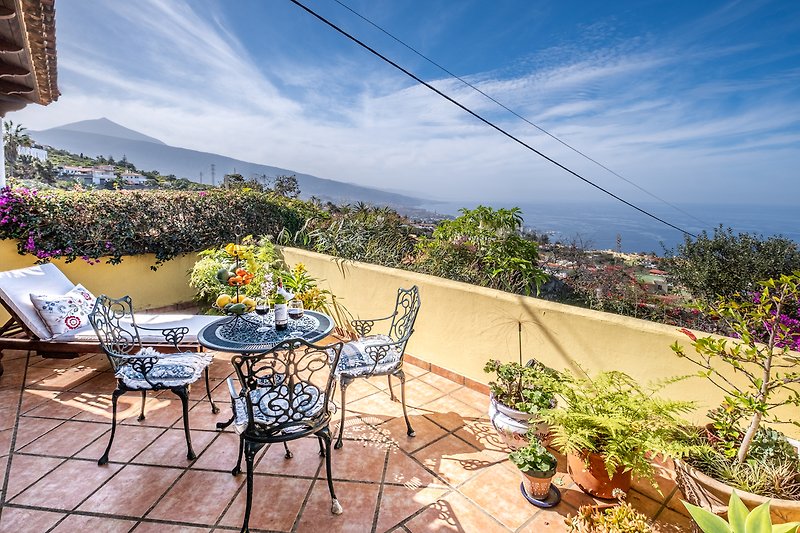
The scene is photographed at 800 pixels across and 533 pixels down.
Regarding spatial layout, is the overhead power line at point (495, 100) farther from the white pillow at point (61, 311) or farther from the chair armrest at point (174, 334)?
the white pillow at point (61, 311)

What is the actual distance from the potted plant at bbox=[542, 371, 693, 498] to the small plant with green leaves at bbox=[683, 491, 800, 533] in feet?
1.92

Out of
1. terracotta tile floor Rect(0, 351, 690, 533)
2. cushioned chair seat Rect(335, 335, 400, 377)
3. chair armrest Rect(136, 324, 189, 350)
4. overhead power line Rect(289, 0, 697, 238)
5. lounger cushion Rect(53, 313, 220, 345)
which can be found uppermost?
overhead power line Rect(289, 0, 697, 238)

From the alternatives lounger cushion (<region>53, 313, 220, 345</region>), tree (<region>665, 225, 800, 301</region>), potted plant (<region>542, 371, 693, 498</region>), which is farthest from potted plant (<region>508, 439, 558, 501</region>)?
tree (<region>665, 225, 800, 301</region>)

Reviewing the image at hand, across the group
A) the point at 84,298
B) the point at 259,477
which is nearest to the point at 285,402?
the point at 259,477

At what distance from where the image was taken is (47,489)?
1995 mm

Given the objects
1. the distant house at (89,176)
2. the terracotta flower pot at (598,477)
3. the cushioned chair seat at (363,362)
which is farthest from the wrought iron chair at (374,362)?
the distant house at (89,176)

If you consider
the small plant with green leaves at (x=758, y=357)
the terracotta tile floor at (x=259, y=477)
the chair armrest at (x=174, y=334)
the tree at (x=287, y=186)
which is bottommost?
the terracotta tile floor at (x=259, y=477)

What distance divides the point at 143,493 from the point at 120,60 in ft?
38.3

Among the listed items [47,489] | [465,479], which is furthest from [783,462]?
[47,489]

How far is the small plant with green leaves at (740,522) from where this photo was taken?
1.09 meters

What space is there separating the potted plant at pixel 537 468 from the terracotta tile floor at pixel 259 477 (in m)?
0.09

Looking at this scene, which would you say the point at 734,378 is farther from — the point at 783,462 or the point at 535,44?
the point at 535,44

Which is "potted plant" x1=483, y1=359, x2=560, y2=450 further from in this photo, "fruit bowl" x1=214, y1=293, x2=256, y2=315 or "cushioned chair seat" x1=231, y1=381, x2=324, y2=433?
"fruit bowl" x1=214, y1=293, x2=256, y2=315

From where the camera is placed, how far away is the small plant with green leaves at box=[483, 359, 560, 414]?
92.4 inches
